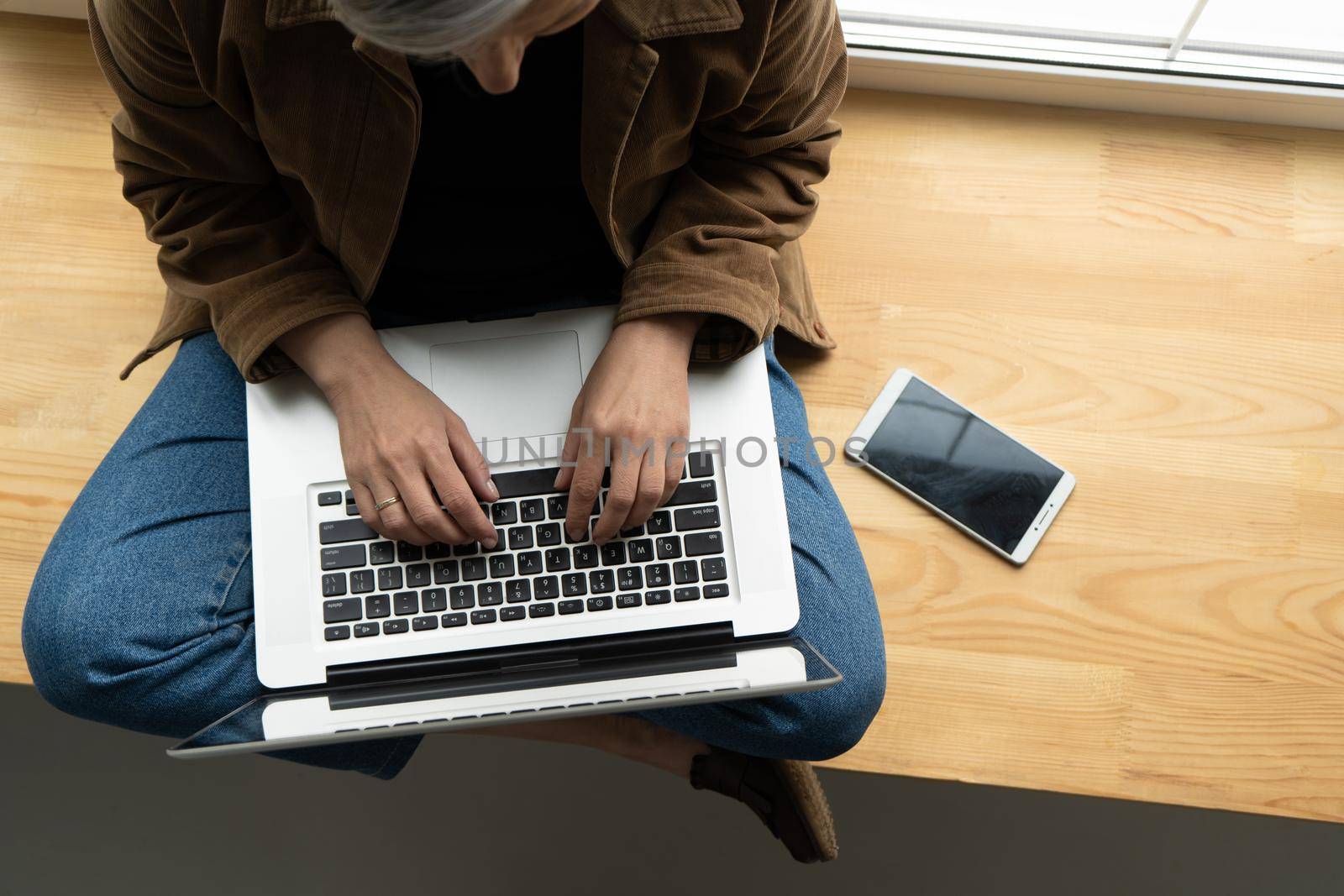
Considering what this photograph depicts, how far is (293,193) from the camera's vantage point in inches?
31.4

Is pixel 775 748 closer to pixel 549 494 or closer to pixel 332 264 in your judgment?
pixel 549 494

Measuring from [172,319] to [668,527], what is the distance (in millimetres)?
510

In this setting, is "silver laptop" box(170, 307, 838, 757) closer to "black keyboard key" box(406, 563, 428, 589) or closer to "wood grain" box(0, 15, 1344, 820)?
"black keyboard key" box(406, 563, 428, 589)

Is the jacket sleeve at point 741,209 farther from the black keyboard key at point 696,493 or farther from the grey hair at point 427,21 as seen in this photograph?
the grey hair at point 427,21

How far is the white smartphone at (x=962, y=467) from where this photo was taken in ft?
3.36

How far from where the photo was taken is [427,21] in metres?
0.46

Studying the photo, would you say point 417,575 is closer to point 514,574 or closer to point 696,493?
point 514,574

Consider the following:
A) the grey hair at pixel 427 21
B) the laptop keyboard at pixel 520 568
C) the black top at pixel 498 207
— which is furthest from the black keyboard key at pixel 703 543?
the grey hair at pixel 427 21

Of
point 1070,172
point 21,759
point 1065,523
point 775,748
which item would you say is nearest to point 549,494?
point 775,748

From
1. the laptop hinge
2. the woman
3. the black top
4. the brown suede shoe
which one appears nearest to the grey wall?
the brown suede shoe

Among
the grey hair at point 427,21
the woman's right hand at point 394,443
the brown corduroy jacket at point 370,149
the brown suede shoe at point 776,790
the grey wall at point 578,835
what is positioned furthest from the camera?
the grey wall at point 578,835

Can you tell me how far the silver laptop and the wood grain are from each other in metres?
0.29

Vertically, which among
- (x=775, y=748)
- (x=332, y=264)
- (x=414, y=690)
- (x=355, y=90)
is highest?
(x=355, y=90)

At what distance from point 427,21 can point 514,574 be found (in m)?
0.45
